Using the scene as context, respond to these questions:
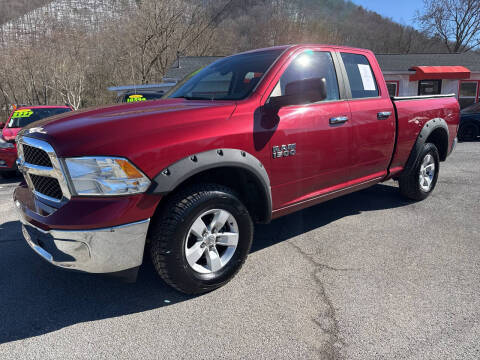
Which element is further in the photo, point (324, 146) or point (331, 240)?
point (331, 240)

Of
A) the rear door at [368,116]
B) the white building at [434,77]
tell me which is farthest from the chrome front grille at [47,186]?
the white building at [434,77]

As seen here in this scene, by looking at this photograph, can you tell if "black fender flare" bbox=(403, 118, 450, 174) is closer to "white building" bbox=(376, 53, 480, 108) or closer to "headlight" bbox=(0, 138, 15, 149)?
"headlight" bbox=(0, 138, 15, 149)

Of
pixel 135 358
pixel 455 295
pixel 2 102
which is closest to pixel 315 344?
pixel 135 358

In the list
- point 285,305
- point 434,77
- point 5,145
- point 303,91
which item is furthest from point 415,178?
point 434,77

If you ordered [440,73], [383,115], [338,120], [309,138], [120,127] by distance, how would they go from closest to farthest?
[120,127]
[309,138]
[338,120]
[383,115]
[440,73]

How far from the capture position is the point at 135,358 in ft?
6.98

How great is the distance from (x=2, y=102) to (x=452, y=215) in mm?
33353

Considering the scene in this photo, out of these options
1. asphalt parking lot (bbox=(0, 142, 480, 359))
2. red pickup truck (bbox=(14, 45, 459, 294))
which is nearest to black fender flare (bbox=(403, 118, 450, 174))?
red pickup truck (bbox=(14, 45, 459, 294))

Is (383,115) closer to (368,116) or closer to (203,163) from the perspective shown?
(368,116)

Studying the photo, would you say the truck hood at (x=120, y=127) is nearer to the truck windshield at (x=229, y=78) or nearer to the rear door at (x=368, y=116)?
the truck windshield at (x=229, y=78)

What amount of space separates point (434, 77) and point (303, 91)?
2119 centimetres

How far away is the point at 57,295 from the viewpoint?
280 cm

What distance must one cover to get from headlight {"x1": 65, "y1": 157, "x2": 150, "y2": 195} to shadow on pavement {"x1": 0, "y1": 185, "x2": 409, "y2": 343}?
3.14 feet

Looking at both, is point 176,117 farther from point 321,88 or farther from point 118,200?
point 321,88
